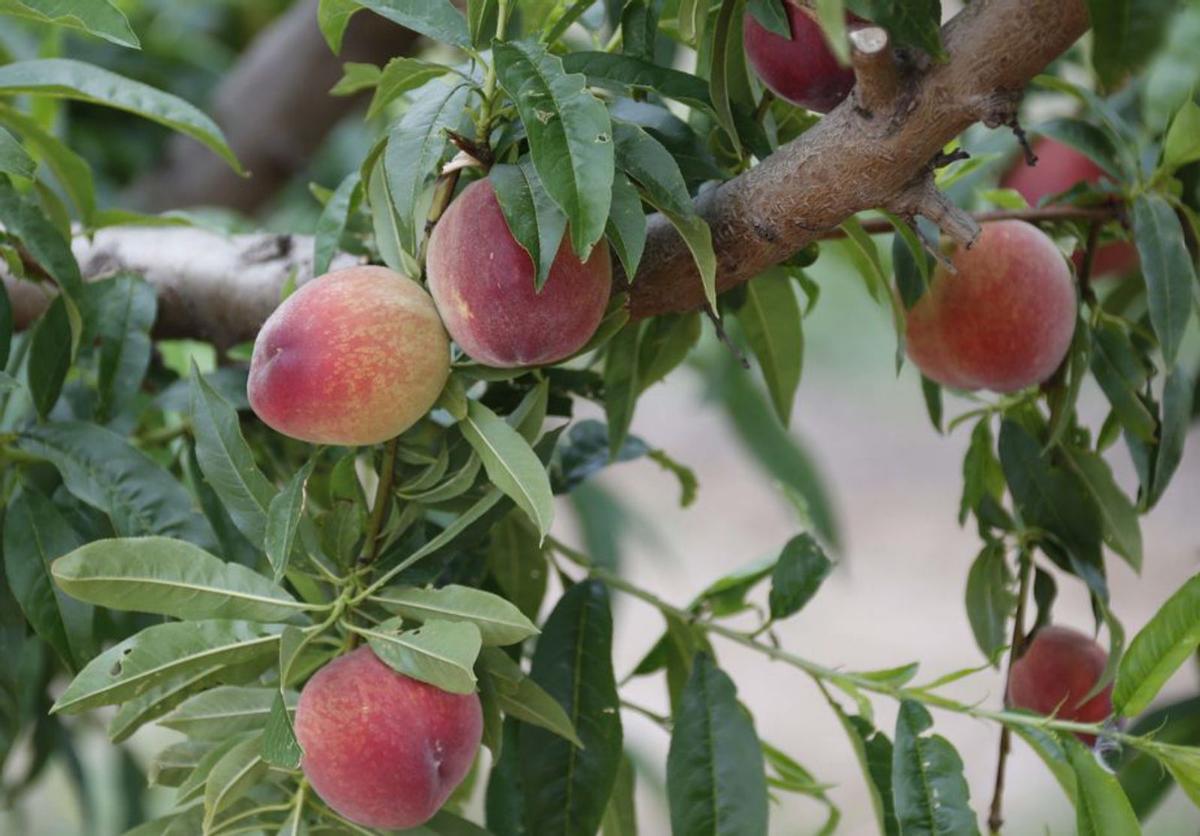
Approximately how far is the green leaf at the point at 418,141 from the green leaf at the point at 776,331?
199 mm

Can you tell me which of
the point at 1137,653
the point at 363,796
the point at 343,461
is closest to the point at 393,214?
the point at 343,461

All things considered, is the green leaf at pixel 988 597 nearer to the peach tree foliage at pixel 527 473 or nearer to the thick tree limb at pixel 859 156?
the peach tree foliage at pixel 527 473

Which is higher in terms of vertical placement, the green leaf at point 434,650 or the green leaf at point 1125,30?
the green leaf at point 1125,30

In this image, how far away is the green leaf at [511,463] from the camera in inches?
18.3

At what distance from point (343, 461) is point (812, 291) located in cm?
25

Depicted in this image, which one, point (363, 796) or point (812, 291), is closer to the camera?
point (363, 796)

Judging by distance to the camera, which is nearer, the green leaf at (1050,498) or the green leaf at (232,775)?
the green leaf at (232,775)

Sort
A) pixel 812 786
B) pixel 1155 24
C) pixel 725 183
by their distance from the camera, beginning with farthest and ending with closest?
pixel 812 786 → pixel 725 183 → pixel 1155 24

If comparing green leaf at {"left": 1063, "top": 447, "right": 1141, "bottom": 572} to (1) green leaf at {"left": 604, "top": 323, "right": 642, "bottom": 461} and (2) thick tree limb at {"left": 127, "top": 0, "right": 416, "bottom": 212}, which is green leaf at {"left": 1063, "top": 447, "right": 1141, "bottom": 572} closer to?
(1) green leaf at {"left": 604, "top": 323, "right": 642, "bottom": 461}

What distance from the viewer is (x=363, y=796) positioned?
1.57 ft

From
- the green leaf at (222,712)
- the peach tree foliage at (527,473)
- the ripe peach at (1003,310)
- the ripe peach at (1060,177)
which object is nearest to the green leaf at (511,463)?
the peach tree foliage at (527,473)

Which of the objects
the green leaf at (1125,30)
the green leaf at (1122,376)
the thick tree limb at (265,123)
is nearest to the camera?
the green leaf at (1125,30)

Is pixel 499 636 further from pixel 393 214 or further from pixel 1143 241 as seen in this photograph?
pixel 1143 241

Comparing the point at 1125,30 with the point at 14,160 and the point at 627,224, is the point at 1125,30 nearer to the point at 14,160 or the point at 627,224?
the point at 627,224
